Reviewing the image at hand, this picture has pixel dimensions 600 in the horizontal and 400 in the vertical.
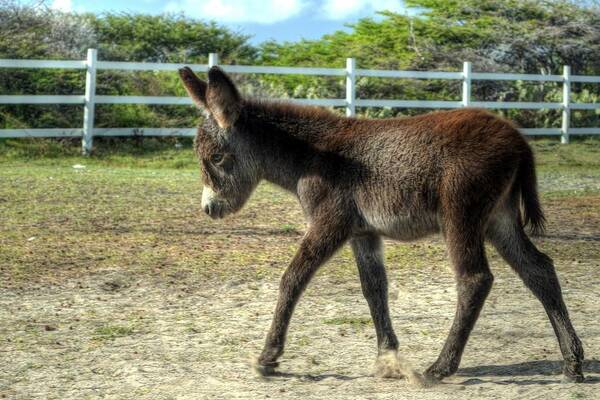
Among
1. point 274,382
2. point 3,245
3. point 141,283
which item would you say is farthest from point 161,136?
point 274,382

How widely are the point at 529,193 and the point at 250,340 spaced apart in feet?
7.66

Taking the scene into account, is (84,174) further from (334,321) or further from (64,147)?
(334,321)

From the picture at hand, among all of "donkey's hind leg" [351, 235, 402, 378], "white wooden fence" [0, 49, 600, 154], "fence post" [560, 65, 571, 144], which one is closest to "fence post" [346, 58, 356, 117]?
"white wooden fence" [0, 49, 600, 154]

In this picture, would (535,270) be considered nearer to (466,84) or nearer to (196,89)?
(196,89)

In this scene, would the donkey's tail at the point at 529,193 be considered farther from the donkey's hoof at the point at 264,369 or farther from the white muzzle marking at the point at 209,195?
the white muzzle marking at the point at 209,195

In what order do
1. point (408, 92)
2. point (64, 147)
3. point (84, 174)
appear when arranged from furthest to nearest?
point (408, 92), point (64, 147), point (84, 174)

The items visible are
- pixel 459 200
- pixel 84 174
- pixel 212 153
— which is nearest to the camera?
pixel 459 200

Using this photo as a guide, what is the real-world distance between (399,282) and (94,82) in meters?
13.8

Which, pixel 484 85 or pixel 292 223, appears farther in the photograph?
pixel 484 85

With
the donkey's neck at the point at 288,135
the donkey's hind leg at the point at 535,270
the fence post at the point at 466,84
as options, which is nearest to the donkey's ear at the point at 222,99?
the donkey's neck at the point at 288,135

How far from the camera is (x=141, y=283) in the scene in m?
9.30

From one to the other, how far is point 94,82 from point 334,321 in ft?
49.2

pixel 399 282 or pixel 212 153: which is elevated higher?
pixel 212 153

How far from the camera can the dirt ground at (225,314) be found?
6305 millimetres
